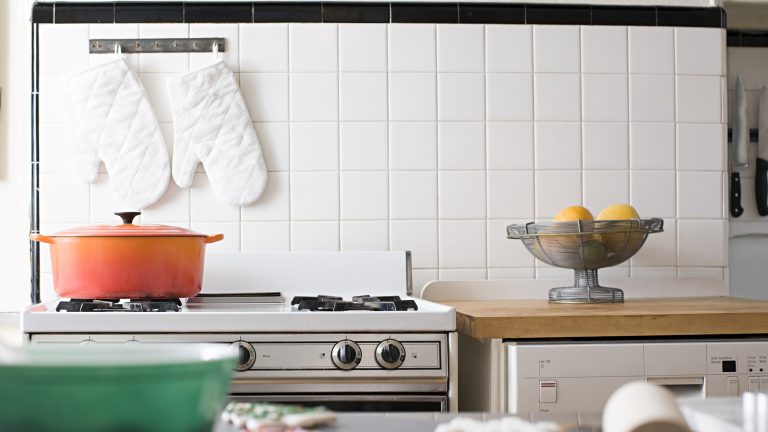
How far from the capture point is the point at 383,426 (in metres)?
0.75

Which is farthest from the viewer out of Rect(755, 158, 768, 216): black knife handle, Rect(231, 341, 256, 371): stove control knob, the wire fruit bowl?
Rect(755, 158, 768, 216): black knife handle

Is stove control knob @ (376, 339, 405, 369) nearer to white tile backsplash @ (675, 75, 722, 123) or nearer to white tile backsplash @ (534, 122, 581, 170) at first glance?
white tile backsplash @ (534, 122, 581, 170)

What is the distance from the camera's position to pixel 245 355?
1.66 m

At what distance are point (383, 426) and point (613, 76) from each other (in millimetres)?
1814

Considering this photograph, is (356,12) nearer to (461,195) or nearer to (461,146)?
(461,146)

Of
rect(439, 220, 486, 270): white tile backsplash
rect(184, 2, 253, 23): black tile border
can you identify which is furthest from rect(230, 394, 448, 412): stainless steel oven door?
rect(184, 2, 253, 23): black tile border

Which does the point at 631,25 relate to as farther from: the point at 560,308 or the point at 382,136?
the point at 560,308

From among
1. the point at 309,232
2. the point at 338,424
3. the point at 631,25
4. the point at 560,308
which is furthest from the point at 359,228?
the point at 338,424

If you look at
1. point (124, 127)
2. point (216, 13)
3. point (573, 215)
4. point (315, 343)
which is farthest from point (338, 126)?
point (315, 343)

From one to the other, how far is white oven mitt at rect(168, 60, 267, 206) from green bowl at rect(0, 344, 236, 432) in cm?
178

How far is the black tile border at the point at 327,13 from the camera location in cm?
229

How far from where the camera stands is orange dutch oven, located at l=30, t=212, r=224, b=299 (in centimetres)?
179

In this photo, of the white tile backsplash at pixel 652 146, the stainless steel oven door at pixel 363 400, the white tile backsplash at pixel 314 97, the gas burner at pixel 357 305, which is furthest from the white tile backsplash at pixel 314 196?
the white tile backsplash at pixel 652 146

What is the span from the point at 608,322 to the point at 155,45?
55.0 inches
